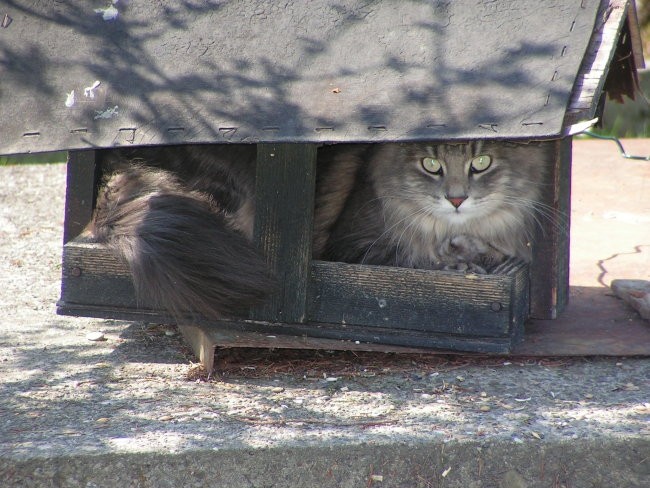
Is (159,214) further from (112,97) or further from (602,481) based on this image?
(602,481)

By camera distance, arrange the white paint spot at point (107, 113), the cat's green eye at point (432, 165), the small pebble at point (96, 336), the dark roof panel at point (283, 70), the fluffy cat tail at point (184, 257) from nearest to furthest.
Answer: the dark roof panel at point (283, 70) → the white paint spot at point (107, 113) → the fluffy cat tail at point (184, 257) → the cat's green eye at point (432, 165) → the small pebble at point (96, 336)

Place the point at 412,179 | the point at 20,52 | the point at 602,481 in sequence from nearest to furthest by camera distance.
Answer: the point at 602,481 < the point at 20,52 < the point at 412,179

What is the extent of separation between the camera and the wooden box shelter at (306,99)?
2.73m

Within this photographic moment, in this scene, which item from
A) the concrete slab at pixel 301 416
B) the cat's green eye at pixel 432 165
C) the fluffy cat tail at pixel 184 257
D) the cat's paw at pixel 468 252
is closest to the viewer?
the concrete slab at pixel 301 416

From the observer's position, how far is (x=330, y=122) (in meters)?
2.76

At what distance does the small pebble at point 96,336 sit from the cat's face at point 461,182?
129 cm

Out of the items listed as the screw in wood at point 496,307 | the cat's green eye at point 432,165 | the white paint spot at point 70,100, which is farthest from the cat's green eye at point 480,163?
the white paint spot at point 70,100

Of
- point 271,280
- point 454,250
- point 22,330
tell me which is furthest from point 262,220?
point 22,330

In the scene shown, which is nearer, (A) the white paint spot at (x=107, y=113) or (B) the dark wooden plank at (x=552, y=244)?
(A) the white paint spot at (x=107, y=113)

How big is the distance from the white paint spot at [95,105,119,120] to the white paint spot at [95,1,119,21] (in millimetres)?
406

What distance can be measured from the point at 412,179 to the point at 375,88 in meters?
0.71

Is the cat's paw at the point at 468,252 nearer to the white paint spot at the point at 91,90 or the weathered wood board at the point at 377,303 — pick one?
the weathered wood board at the point at 377,303

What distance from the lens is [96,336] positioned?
11.9 ft

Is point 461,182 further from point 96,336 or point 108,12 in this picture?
point 96,336
